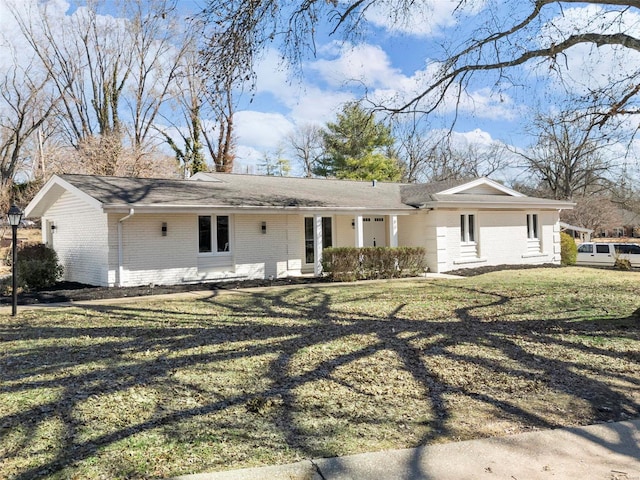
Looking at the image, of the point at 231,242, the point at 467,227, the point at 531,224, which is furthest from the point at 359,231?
the point at 531,224

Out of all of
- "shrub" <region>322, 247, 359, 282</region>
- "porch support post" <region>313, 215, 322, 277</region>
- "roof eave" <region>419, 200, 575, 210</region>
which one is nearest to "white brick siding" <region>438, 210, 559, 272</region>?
"roof eave" <region>419, 200, 575, 210</region>

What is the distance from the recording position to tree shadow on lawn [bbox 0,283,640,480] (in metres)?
3.66

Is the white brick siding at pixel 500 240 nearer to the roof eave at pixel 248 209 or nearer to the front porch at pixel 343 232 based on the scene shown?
the roof eave at pixel 248 209

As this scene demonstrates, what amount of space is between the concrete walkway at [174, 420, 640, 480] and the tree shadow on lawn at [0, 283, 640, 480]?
5.1 inches

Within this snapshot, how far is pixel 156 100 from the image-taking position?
32.8 metres

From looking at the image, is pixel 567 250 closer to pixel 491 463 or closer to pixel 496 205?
pixel 496 205

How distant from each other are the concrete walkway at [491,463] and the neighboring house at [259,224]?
35.1ft

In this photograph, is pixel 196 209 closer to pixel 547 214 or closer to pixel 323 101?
pixel 323 101

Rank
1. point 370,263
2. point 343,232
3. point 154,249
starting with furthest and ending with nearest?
point 343,232 → point 370,263 → point 154,249

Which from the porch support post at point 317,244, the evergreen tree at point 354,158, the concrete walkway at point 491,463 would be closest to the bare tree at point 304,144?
the evergreen tree at point 354,158

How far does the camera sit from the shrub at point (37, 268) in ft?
44.4

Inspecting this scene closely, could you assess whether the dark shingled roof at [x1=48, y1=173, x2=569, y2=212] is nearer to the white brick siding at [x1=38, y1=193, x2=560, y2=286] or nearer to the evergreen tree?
the white brick siding at [x1=38, y1=193, x2=560, y2=286]

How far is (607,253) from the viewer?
26156 millimetres

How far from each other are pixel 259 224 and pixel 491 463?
12.8 meters
